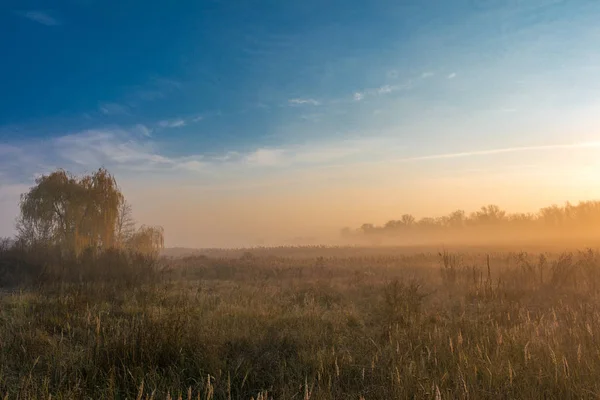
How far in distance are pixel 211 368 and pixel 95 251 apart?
15442 mm

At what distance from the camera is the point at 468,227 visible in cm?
11744

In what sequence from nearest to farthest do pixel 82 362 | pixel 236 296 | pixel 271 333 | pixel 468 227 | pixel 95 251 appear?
pixel 82 362 → pixel 271 333 → pixel 236 296 → pixel 95 251 → pixel 468 227

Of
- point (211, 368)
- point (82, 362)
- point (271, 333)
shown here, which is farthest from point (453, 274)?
point (82, 362)

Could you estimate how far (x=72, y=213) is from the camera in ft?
66.6

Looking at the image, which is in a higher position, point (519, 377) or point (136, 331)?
point (136, 331)

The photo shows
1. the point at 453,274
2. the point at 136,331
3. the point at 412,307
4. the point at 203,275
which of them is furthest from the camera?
the point at 203,275

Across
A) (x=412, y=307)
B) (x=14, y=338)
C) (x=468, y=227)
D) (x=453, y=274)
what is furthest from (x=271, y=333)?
(x=468, y=227)

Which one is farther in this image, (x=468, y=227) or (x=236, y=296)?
(x=468, y=227)

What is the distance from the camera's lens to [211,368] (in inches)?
168

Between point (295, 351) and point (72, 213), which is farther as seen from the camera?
point (72, 213)

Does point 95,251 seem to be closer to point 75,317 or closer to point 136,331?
point 75,317

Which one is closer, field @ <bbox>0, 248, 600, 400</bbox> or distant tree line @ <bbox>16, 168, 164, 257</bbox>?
field @ <bbox>0, 248, 600, 400</bbox>

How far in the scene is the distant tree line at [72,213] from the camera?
19672mm

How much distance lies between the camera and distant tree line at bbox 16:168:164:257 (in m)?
19.7
